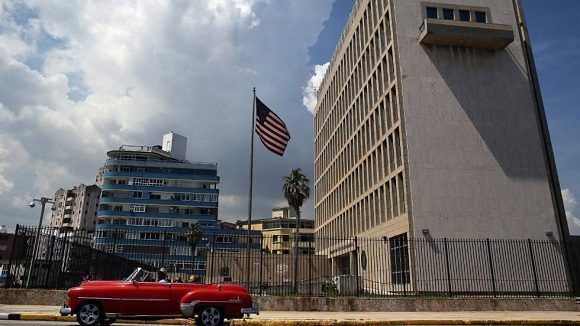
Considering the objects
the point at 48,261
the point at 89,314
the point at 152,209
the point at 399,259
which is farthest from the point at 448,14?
the point at 152,209

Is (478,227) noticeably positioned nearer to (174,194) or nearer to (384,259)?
(384,259)

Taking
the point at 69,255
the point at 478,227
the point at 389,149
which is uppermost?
the point at 389,149

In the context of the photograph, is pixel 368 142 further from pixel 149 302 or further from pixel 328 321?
pixel 149 302

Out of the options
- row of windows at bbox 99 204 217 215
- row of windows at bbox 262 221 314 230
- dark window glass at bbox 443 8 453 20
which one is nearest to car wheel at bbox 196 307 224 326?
dark window glass at bbox 443 8 453 20

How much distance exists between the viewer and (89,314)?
36.6 feet

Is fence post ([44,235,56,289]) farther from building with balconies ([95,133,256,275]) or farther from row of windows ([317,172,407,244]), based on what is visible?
building with balconies ([95,133,256,275])

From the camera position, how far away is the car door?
447 inches

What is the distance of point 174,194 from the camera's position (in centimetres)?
9431

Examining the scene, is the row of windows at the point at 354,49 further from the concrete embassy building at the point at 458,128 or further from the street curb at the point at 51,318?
the street curb at the point at 51,318

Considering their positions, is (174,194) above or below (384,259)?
above

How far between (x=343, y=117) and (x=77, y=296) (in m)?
46.9

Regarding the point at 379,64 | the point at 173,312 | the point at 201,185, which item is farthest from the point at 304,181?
the point at 173,312

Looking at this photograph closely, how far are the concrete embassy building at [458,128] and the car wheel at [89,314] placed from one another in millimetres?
24919

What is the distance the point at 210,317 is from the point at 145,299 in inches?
69.3
